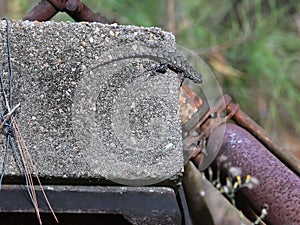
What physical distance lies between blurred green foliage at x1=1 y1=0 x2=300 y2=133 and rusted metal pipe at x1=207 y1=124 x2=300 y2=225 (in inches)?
52.2

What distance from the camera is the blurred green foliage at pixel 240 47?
10.4 feet

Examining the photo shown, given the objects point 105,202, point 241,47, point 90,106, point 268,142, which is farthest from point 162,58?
point 241,47

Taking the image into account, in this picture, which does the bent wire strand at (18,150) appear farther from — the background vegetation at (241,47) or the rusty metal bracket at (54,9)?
the background vegetation at (241,47)

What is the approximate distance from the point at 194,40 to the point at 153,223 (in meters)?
2.12

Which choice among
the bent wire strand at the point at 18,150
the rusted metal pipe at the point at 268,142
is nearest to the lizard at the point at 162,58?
the bent wire strand at the point at 18,150

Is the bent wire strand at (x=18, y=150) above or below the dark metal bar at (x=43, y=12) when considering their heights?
below

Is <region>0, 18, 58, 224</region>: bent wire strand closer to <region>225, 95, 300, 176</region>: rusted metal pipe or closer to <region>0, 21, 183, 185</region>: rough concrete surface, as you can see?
<region>0, 21, 183, 185</region>: rough concrete surface

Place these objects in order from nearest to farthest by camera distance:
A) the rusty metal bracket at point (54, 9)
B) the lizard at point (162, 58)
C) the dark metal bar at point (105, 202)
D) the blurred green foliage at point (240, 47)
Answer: the dark metal bar at point (105, 202), the lizard at point (162, 58), the rusty metal bracket at point (54, 9), the blurred green foliage at point (240, 47)

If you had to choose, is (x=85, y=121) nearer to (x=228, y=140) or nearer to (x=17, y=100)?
(x=17, y=100)

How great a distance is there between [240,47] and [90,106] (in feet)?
6.93

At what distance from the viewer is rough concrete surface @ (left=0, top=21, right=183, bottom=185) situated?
121 cm

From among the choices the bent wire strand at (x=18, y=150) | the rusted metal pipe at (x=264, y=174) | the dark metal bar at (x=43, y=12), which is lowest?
the rusted metal pipe at (x=264, y=174)

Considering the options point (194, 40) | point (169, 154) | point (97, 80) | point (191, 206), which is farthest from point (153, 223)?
point (194, 40)

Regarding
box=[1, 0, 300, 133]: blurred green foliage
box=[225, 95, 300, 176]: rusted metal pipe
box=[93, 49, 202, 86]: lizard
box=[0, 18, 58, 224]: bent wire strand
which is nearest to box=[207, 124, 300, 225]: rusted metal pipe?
box=[225, 95, 300, 176]: rusted metal pipe
